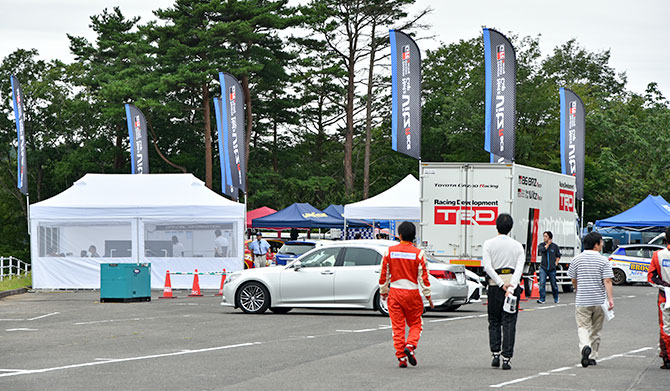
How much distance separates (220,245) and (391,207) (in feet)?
22.0

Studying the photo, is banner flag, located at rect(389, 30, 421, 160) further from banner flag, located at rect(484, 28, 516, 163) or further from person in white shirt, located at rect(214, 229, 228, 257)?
person in white shirt, located at rect(214, 229, 228, 257)

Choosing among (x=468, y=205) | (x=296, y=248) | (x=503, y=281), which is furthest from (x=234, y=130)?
(x=503, y=281)

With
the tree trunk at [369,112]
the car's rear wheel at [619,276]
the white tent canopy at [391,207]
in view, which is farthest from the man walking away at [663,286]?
the tree trunk at [369,112]

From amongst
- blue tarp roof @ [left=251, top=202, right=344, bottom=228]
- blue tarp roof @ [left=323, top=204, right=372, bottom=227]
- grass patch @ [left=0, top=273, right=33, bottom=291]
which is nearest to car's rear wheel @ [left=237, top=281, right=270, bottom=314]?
grass patch @ [left=0, top=273, right=33, bottom=291]

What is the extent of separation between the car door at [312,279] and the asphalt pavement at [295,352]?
0.41 m

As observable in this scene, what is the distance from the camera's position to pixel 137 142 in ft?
139

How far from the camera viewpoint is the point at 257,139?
6769 cm

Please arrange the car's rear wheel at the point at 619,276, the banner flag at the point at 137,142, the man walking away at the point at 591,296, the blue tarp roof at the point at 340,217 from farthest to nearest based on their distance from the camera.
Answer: the blue tarp roof at the point at 340,217 < the banner flag at the point at 137,142 < the car's rear wheel at the point at 619,276 < the man walking away at the point at 591,296

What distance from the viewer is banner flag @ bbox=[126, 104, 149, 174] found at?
42.1m

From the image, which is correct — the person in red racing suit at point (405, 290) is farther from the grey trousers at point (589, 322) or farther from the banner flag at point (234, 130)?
the banner flag at point (234, 130)

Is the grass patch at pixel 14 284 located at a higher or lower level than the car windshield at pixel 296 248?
lower

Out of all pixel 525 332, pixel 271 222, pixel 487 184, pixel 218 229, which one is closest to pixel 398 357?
pixel 525 332

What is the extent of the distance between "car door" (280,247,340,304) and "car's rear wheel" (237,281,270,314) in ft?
1.28

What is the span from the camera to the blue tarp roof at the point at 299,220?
139 ft
